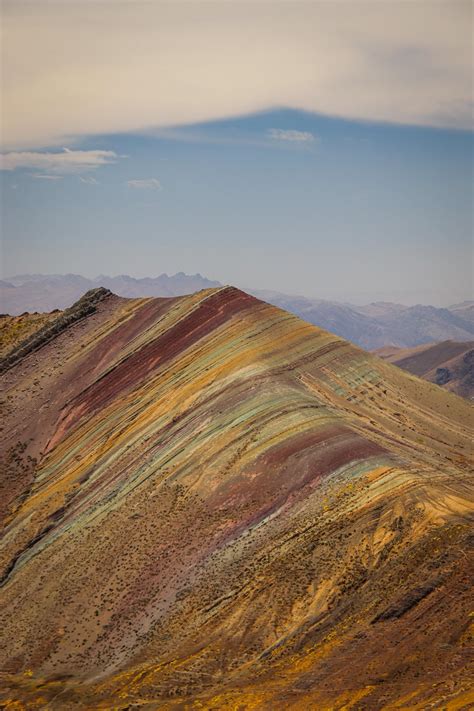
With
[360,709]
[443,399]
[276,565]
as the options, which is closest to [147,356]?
[443,399]

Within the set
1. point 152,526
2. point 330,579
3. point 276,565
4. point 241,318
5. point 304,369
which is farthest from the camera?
point 241,318

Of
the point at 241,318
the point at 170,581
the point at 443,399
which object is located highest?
the point at 241,318

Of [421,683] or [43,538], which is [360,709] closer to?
[421,683]

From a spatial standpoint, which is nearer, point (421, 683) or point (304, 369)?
point (421, 683)

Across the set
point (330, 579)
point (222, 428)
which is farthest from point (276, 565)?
point (222, 428)

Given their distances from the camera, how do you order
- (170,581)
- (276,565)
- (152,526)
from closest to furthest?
(276,565) → (170,581) → (152,526)

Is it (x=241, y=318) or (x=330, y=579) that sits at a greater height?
(x=241, y=318)

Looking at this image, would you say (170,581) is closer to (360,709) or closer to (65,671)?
(65,671)
